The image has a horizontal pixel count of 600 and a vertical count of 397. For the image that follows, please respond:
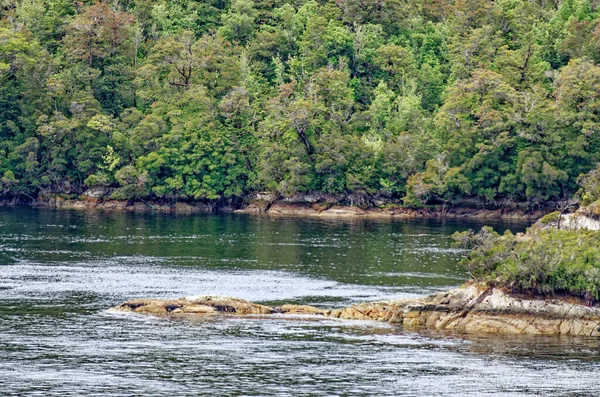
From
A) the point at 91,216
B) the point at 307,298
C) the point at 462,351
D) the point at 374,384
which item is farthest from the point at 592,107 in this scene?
the point at 374,384

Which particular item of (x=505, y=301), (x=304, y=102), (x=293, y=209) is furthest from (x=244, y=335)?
(x=304, y=102)

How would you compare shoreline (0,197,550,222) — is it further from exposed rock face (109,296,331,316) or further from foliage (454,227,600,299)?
exposed rock face (109,296,331,316)

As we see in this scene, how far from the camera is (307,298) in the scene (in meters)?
81.4

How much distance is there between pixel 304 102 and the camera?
146 metres

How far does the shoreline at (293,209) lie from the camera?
138625 millimetres

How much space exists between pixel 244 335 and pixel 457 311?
42.7ft

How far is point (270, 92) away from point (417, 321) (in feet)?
305

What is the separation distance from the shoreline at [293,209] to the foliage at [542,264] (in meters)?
61.8

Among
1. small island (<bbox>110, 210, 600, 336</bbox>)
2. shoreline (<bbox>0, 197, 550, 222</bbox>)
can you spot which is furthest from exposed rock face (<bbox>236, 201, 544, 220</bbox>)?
small island (<bbox>110, 210, 600, 336</bbox>)

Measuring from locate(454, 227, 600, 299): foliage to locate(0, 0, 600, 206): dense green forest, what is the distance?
6350 centimetres

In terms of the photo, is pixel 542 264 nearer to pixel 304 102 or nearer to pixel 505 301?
pixel 505 301

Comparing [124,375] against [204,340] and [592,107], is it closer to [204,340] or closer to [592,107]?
[204,340]

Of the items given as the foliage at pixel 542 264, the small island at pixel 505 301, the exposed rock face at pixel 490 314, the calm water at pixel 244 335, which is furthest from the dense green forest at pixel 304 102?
the exposed rock face at pixel 490 314

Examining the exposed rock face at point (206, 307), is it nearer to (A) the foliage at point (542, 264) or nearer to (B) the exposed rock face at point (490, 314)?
(B) the exposed rock face at point (490, 314)
